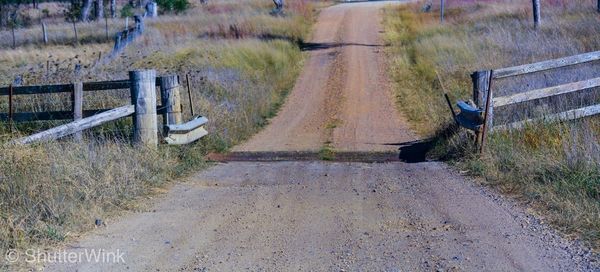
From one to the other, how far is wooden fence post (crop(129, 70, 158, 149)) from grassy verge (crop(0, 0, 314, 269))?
0.87 ft

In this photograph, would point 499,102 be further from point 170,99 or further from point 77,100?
point 77,100

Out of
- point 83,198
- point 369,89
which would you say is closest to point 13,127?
point 83,198

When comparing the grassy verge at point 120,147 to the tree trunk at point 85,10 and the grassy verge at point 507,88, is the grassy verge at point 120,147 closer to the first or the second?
the grassy verge at point 507,88

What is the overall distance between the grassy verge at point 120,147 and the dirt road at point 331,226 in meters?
0.37

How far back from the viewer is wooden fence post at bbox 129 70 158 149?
10.8 m

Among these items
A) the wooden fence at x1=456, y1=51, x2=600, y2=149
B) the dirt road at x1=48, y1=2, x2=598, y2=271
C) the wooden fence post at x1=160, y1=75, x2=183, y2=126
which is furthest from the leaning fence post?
the wooden fence post at x1=160, y1=75, x2=183, y2=126

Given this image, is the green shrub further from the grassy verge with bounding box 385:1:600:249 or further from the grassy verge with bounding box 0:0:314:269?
the grassy verge with bounding box 0:0:314:269

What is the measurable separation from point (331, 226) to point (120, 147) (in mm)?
4065

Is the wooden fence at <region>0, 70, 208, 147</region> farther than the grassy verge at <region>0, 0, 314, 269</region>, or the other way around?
the wooden fence at <region>0, 70, 208, 147</region>

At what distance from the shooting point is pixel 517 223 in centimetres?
737

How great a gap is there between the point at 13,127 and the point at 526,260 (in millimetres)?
8231

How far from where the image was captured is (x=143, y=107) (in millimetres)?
10820

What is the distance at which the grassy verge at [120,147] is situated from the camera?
7398mm

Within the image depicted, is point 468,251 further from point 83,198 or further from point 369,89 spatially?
point 369,89
